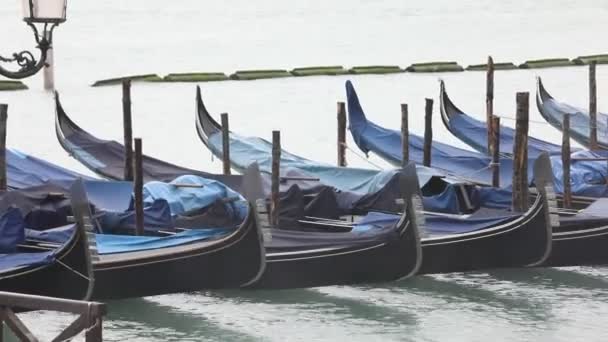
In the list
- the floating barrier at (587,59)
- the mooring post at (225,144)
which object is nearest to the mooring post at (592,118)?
the mooring post at (225,144)

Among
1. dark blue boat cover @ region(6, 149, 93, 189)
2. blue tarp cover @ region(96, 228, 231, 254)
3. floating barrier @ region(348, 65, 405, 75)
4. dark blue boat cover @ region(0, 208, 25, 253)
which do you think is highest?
floating barrier @ region(348, 65, 405, 75)

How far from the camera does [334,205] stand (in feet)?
31.3

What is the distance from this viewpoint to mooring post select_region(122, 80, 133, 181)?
996 cm

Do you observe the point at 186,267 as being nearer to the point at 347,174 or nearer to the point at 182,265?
the point at 182,265

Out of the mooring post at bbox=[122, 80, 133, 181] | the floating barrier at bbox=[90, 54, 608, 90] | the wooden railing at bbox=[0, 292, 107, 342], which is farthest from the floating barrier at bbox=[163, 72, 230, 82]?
the wooden railing at bbox=[0, 292, 107, 342]

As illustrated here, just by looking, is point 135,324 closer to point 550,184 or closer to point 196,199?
point 196,199

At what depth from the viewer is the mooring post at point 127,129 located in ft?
32.7

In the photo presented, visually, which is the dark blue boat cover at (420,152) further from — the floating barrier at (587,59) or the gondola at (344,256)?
the floating barrier at (587,59)

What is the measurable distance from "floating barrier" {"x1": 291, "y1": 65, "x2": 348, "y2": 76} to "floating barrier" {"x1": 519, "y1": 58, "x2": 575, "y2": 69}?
246cm

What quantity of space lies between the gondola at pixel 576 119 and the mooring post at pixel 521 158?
3235 mm

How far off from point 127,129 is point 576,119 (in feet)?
14.9

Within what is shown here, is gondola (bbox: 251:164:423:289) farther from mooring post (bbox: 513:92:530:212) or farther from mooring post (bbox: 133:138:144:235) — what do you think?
mooring post (bbox: 513:92:530:212)

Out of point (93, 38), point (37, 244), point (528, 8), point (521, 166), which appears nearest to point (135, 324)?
point (37, 244)

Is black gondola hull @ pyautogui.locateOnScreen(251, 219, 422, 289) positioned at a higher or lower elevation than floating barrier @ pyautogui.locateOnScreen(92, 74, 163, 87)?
lower
